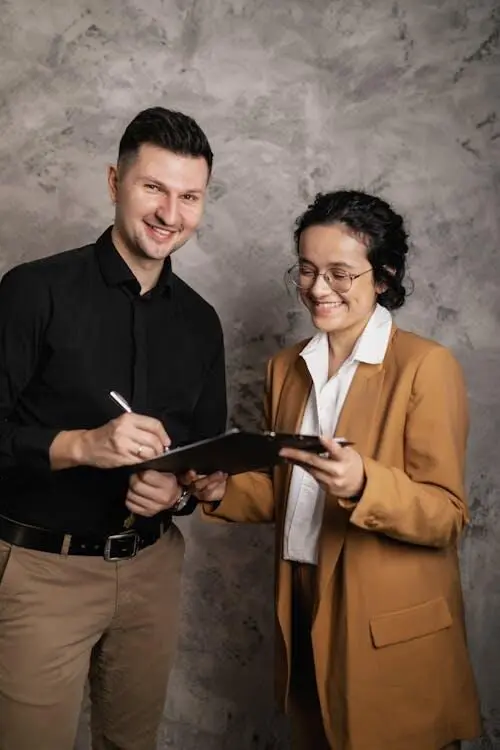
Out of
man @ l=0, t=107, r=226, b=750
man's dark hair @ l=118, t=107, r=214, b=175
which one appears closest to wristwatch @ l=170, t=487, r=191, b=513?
man @ l=0, t=107, r=226, b=750

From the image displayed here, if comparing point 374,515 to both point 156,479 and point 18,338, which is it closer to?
point 156,479

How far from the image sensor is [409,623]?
1567 mm

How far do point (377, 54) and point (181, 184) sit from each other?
0.81 metres

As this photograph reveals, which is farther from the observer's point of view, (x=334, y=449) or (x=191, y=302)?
(x=191, y=302)

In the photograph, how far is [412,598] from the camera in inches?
62.4

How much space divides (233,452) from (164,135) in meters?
0.68

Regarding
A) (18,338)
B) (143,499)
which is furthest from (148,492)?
(18,338)

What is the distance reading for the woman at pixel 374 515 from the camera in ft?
5.09

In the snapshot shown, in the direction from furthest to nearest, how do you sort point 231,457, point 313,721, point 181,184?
point 313,721 → point 181,184 → point 231,457

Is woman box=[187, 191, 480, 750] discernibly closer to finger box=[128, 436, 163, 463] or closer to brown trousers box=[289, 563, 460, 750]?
brown trousers box=[289, 563, 460, 750]

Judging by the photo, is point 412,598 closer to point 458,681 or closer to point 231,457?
point 458,681

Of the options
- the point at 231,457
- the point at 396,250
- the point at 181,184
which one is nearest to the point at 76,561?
the point at 231,457

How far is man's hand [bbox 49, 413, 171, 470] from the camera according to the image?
1446 millimetres

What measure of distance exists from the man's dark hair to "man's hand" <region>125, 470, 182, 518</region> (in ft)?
2.08
